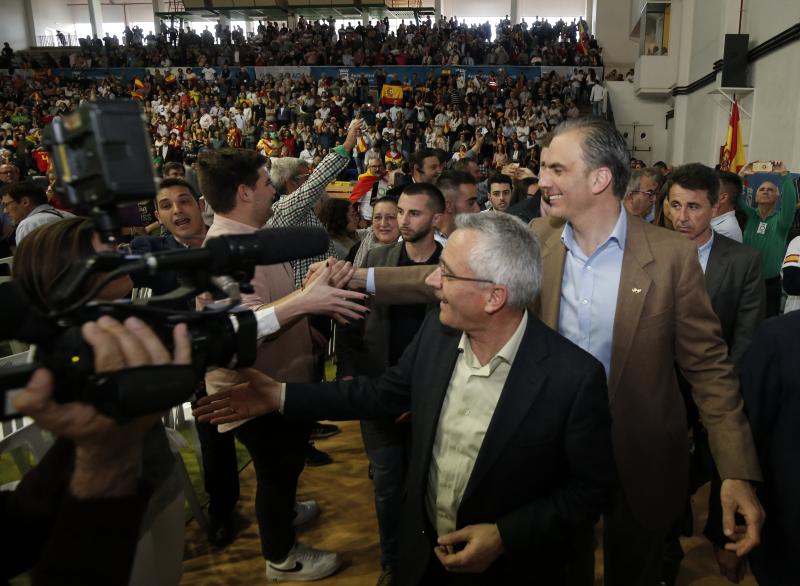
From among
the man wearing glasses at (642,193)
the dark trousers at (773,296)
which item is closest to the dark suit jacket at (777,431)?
the man wearing glasses at (642,193)

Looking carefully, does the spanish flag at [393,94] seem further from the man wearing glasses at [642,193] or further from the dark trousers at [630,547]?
the dark trousers at [630,547]

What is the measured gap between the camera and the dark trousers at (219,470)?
3.00 metres

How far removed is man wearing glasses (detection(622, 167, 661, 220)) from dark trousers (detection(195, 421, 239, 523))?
3.13m

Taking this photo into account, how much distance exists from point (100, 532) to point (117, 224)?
1.50 ft

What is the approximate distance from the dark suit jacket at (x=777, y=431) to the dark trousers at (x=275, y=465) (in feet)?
5.46

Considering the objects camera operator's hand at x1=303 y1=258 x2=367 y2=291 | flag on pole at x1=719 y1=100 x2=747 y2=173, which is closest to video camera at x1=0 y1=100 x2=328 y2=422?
camera operator's hand at x1=303 y1=258 x2=367 y2=291

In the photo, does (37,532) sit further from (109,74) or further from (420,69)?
(109,74)

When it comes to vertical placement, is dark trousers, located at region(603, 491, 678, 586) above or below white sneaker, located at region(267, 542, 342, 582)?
above

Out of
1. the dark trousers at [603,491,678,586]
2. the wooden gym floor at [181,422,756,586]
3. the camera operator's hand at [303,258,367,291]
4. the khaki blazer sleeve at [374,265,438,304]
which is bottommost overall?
the wooden gym floor at [181,422,756,586]

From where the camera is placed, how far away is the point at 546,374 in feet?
5.11

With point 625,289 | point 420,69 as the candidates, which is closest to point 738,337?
point 625,289

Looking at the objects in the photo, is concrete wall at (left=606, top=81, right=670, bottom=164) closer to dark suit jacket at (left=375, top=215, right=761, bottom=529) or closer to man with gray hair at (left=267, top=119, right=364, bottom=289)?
man with gray hair at (left=267, top=119, right=364, bottom=289)

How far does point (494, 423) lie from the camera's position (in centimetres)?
156

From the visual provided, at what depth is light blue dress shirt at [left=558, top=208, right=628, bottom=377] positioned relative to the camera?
1855mm
